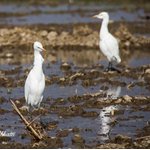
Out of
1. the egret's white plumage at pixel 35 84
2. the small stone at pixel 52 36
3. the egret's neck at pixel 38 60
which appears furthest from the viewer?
the small stone at pixel 52 36

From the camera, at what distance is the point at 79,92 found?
19656mm

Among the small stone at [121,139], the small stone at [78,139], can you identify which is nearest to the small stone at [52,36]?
the small stone at [78,139]

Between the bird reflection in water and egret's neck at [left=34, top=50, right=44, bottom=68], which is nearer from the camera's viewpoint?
the bird reflection in water

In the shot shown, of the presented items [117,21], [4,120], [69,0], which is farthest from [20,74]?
[69,0]

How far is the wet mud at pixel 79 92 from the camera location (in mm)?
13938

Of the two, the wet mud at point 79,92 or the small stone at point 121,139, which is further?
the wet mud at point 79,92

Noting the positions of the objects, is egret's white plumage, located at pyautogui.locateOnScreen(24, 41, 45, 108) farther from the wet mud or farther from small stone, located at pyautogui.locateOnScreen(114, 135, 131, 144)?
small stone, located at pyautogui.locateOnScreen(114, 135, 131, 144)

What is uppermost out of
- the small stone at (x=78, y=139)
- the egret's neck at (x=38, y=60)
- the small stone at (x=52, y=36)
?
the egret's neck at (x=38, y=60)

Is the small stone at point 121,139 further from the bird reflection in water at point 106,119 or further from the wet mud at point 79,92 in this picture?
the bird reflection in water at point 106,119

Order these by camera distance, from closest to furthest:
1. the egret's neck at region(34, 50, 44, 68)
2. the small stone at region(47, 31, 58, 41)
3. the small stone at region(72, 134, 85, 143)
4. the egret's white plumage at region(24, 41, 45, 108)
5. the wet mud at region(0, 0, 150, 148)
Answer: the small stone at region(72, 134, 85, 143) < the wet mud at region(0, 0, 150, 148) < the egret's white plumage at region(24, 41, 45, 108) < the egret's neck at region(34, 50, 44, 68) < the small stone at region(47, 31, 58, 41)

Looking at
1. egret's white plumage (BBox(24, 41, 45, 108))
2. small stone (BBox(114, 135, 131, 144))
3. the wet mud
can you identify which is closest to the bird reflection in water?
the wet mud

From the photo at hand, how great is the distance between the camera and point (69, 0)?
63.5 meters

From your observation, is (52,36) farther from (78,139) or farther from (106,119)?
(78,139)

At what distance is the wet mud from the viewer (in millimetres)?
13938
